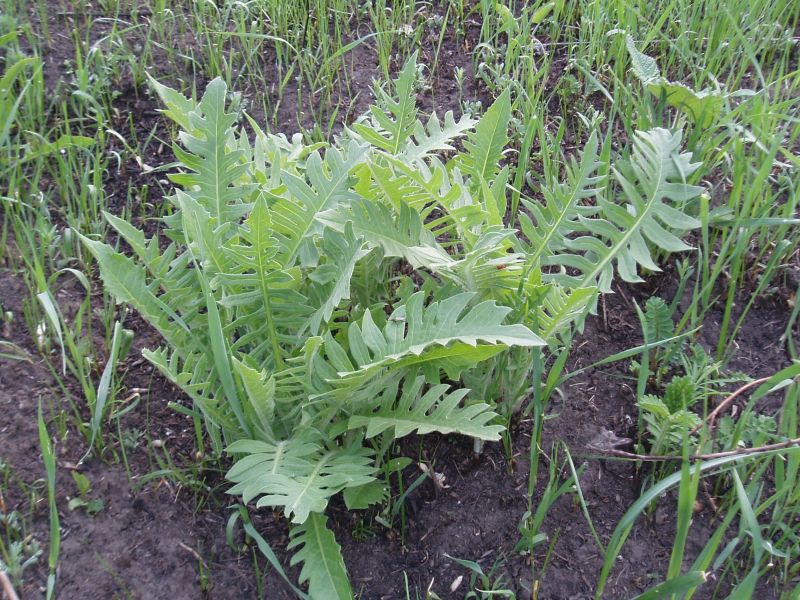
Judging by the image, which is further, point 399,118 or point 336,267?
point 399,118

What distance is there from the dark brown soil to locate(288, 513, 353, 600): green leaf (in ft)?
0.46

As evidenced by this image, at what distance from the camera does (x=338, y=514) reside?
1.71 metres

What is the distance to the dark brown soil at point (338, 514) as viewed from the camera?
160cm

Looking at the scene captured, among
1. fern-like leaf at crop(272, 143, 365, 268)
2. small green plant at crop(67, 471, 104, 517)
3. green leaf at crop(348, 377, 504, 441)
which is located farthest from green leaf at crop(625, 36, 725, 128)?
small green plant at crop(67, 471, 104, 517)

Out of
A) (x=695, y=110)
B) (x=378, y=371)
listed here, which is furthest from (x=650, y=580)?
(x=695, y=110)

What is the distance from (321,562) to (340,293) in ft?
1.76

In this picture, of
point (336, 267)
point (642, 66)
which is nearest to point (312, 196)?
point (336, 267)

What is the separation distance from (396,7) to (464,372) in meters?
1.68

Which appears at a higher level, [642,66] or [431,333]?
[642,66]

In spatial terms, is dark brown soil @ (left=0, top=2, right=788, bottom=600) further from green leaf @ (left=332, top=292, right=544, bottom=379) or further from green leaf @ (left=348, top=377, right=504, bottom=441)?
green leaf @ (left=332, top=292, right=544, bottom=379)

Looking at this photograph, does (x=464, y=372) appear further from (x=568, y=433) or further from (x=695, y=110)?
(x=695, y=110)

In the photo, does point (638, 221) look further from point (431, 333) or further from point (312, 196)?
point (312, 196)

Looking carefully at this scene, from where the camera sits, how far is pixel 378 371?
1.53m

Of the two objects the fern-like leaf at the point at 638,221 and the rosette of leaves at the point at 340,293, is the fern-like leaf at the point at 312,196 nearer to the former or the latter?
the rosette of leaves at the point at 340,293
